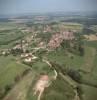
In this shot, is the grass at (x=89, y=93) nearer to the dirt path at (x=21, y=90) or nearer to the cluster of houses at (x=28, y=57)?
the dirt path at (x=21, y=90)

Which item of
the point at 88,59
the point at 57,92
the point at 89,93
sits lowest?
the point at 88,59

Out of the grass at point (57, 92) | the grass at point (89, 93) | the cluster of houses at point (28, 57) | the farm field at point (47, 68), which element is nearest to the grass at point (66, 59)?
the farm field at point (47, 68)

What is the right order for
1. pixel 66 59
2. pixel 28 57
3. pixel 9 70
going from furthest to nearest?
pixel 28 57
pixel 66 59
pixel 9 70

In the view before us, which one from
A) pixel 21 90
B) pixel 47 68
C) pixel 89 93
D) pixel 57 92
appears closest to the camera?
pixel 57 92

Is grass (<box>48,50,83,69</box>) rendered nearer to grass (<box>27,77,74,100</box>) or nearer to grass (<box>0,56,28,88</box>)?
grass (<box>0,56,28,88</box>)

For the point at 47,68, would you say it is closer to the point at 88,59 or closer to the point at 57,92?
the point at 57,92

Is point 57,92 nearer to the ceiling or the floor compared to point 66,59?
nearer to the ceiling

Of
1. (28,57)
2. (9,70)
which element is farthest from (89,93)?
(28,57)

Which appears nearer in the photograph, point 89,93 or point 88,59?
point 89,93
